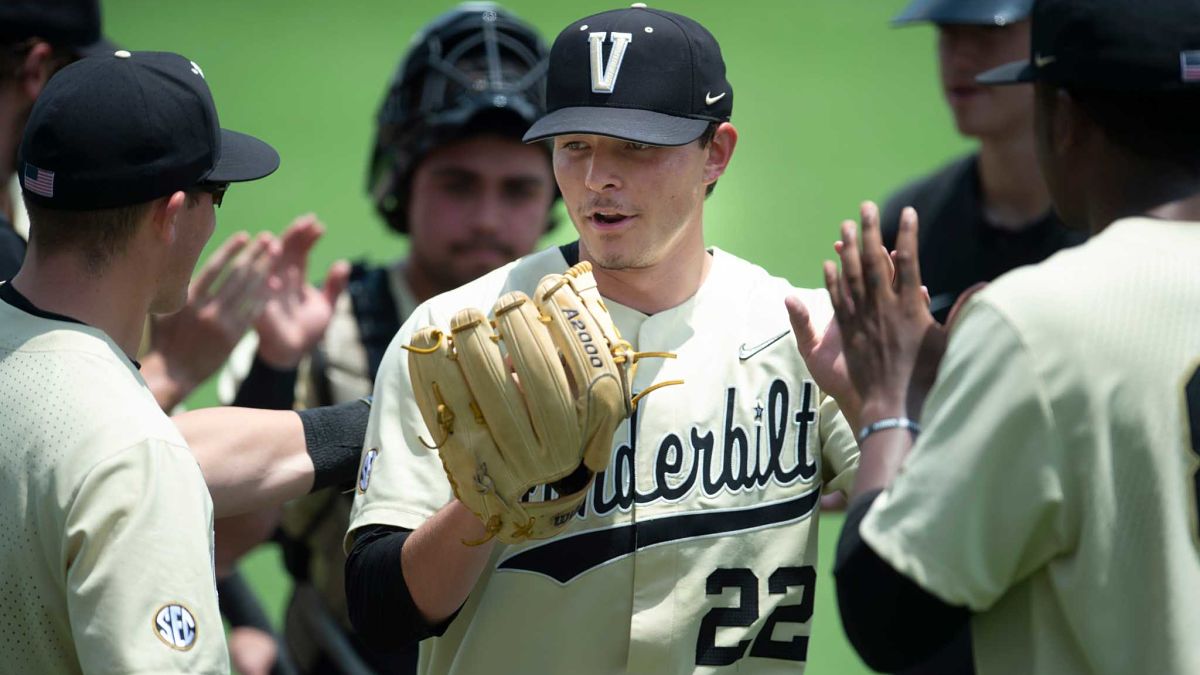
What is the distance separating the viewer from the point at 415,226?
4.60 m

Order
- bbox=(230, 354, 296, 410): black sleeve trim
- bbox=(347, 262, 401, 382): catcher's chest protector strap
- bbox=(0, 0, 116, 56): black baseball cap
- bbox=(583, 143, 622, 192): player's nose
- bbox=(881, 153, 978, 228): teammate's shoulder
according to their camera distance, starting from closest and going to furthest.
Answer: bbox=(583, 143, 622, 192): player's nose
bbox=(0, 0, 116, 56): black baseball cap
bbox=(230, 354, 296, 410): black sleeve trim
bbox=(347, 262, 401, 382): catcher's chest protector strap
bbox=(881, 153, 978, 228): teammate's shoulder

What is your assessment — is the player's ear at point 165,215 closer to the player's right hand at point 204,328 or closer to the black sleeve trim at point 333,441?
the black sleeve trim at point 333,441

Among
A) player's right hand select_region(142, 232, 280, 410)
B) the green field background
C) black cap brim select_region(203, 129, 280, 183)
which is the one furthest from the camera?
the green field background

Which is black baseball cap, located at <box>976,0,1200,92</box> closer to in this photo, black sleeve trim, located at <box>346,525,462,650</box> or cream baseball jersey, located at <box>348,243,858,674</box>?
cream baseball jersey, located at <box>348,243,858,674</box>

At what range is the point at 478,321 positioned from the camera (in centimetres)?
248

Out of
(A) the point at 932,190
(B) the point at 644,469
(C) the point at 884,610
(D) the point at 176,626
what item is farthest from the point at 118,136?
(A) the point at 932,190

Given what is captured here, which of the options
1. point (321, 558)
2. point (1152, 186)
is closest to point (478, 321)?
point (1152, 186)

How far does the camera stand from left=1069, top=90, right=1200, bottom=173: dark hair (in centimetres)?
216

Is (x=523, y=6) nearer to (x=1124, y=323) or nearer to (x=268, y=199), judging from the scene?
(x=268, y=199)

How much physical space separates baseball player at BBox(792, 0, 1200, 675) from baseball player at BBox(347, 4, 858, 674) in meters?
0.65

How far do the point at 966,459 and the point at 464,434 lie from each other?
0.80 m

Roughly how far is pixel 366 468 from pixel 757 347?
0.71 metres

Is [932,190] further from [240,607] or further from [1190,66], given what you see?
[1190,66]

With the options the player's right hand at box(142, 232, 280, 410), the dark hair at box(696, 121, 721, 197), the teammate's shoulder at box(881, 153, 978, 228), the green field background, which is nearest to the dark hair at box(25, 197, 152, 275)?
the dark hair at box(696, 121, 721, 197)
